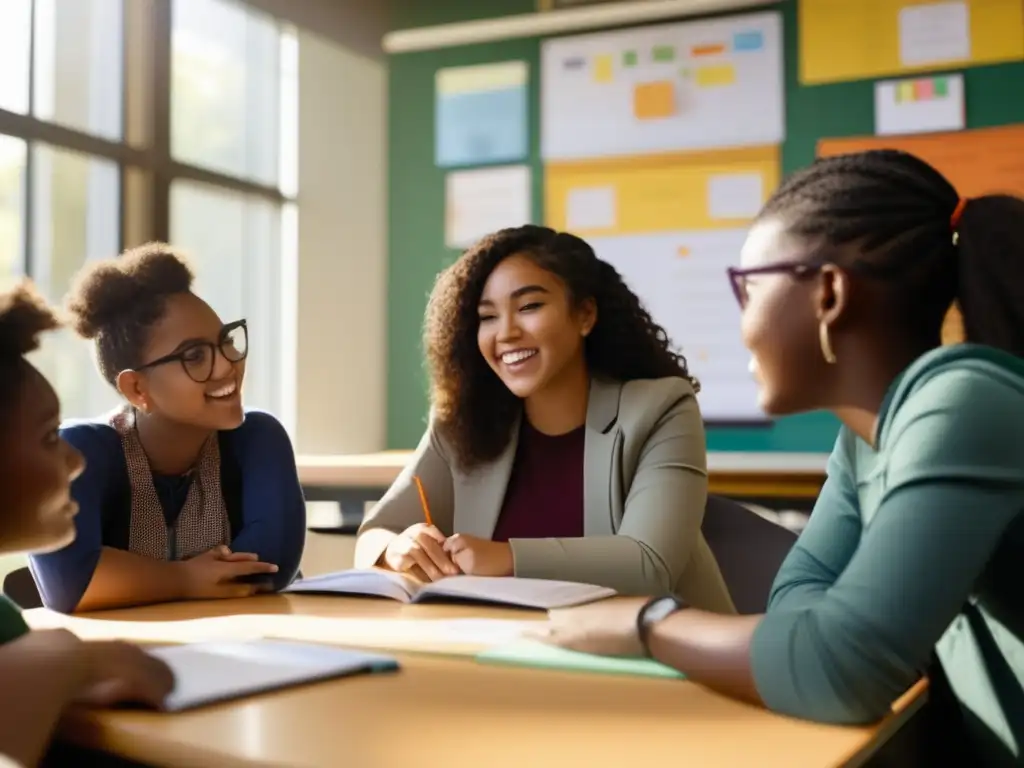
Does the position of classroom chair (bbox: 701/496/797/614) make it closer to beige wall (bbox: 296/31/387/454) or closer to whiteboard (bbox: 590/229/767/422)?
whiteboard (bbox: 590/229/767/422)

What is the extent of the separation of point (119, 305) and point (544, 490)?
2.66 feet

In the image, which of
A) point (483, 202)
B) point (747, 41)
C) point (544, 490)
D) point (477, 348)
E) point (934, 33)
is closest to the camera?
point (544, 490)

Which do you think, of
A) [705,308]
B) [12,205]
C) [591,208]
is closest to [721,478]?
[705,308]

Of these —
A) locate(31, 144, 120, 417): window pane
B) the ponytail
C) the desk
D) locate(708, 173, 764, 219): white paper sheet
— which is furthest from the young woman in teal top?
locate(708, 173, 764, 219): white paper sheet

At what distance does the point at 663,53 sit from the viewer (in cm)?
400

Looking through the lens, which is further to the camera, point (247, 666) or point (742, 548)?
point (742, 548)

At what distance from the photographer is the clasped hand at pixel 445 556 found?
1.57 m

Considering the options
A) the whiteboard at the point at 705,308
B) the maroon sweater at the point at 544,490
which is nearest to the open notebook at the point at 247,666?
the maroon sweater at the point at 544,490

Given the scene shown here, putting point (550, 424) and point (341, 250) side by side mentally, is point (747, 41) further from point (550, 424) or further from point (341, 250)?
point (550, 424)

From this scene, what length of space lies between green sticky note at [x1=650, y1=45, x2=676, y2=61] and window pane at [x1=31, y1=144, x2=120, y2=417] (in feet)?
6.57

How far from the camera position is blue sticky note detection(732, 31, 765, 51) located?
12.6ft

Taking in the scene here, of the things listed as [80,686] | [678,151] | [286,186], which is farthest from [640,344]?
[286,186]

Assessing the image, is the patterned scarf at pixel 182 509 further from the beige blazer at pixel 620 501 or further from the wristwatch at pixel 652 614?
the wristwatch at pixel 652 614

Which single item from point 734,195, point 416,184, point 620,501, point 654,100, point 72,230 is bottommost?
point 620,501
